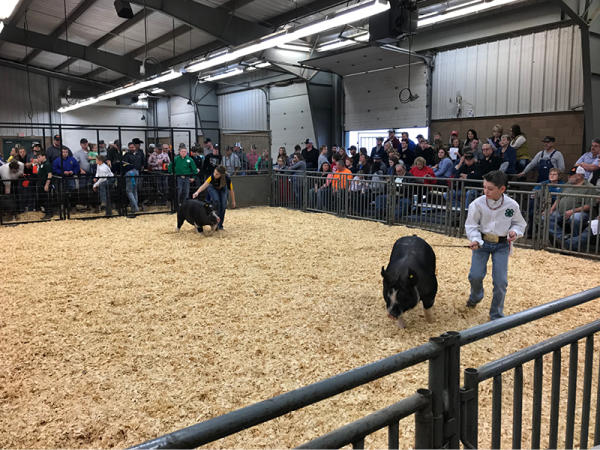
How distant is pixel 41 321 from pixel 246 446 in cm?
325

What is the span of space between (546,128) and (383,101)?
6.18 m

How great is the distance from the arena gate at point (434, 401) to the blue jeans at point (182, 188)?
498 inches

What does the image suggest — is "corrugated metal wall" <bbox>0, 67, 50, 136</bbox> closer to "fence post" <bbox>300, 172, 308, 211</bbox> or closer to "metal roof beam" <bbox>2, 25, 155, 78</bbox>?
"metal roof beam" <bbox>2, 25, 155, 78</bbox>

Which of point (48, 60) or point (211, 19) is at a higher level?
point (48, 60)

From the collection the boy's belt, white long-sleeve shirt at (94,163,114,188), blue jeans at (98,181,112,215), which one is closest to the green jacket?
white long-sleeve shirt at (94,163,114,188)

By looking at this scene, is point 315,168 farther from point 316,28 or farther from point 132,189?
point 316,28

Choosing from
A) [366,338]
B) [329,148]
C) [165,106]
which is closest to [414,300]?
[366,338]

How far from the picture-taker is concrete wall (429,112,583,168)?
11930 mm

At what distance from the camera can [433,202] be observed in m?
10.2

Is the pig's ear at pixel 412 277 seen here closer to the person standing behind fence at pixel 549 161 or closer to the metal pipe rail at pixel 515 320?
the metal pipe rail at pixel 515 320

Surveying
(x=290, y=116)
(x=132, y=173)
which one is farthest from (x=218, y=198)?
(x=290, y=116)

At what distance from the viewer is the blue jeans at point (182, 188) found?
13844mm

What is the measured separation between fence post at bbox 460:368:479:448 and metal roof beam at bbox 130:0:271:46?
1312 cm

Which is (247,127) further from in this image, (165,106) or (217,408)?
(217,408)
